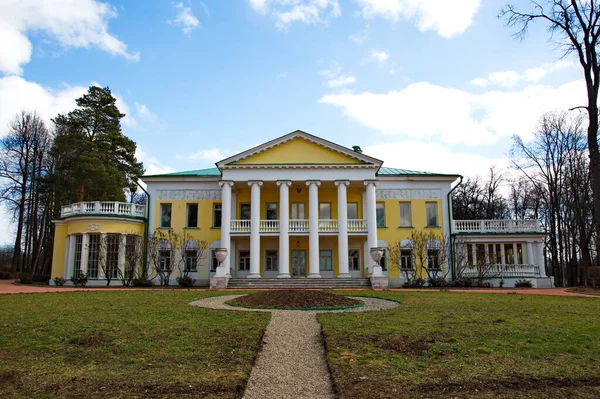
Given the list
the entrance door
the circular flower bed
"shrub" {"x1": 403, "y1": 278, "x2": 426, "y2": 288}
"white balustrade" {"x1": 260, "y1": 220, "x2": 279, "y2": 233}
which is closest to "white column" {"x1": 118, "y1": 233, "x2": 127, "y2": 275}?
"white balustrade" {"x1": 260, "y1": 220, "x2": 279, "y2": 233}

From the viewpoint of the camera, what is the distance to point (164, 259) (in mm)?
30625

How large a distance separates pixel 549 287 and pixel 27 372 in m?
29.4

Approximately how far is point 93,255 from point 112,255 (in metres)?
1.23

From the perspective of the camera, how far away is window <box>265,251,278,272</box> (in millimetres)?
31828

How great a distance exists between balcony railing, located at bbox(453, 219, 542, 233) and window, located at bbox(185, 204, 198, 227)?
18369 mm

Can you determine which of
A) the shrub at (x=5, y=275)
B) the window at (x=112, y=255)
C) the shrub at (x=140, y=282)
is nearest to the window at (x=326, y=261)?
the shrub at (x=140, y=282)

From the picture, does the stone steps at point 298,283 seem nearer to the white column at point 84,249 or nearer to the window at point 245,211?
the window at point 245,211

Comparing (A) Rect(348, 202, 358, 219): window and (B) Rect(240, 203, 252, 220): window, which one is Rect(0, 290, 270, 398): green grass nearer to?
(B) Rect(240, 203, 252, 220): window

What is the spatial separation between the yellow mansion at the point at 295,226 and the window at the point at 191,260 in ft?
0.31

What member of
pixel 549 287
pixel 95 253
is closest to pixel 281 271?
pixel 95 253

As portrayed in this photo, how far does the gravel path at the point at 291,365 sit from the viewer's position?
5.64 m

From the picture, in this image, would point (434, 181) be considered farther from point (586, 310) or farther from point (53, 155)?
point (53, 155)

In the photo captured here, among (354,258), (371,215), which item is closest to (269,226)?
(354,258)

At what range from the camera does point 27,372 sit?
6090 millimetres
